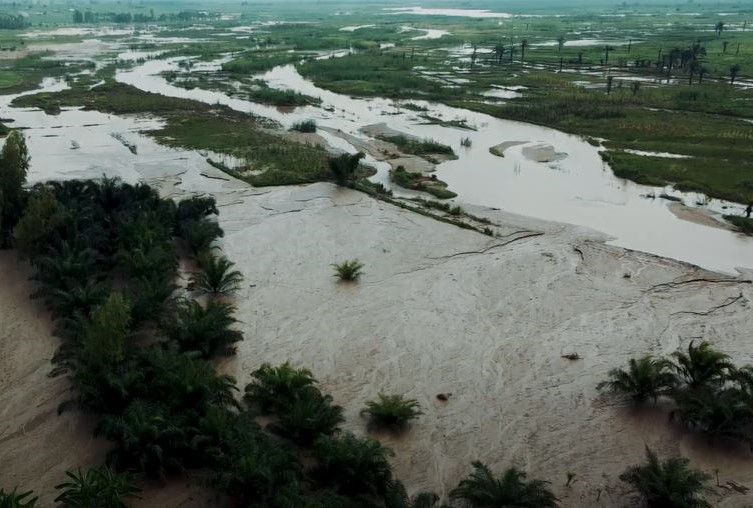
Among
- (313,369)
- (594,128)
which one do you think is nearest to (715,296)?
(313,369)

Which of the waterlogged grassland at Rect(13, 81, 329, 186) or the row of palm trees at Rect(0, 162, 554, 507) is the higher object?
the waterlogged grassland at Rect(13, 81, 329, 186)

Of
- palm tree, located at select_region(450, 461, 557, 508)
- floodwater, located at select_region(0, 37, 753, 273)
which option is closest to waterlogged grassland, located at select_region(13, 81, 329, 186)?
floodwater, located at select_region(0, 37, 753, 273)

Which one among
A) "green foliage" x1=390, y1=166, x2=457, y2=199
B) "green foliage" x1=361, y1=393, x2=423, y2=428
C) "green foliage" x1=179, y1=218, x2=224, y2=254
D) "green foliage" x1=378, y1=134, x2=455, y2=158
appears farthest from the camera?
"green foliage" x1=378, y1=134, x2=455, y2=158

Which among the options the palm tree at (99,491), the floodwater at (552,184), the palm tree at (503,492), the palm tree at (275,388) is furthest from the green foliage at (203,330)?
the floodwater at (552,184)

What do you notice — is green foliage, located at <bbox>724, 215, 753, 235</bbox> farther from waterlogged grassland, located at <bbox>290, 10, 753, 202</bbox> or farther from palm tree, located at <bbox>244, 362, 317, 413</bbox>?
palm tree, located at <bbox>244, 362, 317, 413</bbox>

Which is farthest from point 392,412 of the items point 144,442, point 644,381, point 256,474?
point 644,381

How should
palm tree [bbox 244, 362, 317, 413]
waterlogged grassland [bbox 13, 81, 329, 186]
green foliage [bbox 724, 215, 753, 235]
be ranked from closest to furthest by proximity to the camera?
palm tree [bbox 244, 362, 317, 413] < green foliage [bbox 724, 215, 753, 235] < waterlogged grassland [bbox 13, 81, 329, 186]

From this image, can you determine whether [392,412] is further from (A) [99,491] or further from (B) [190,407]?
(A) [99,491]
